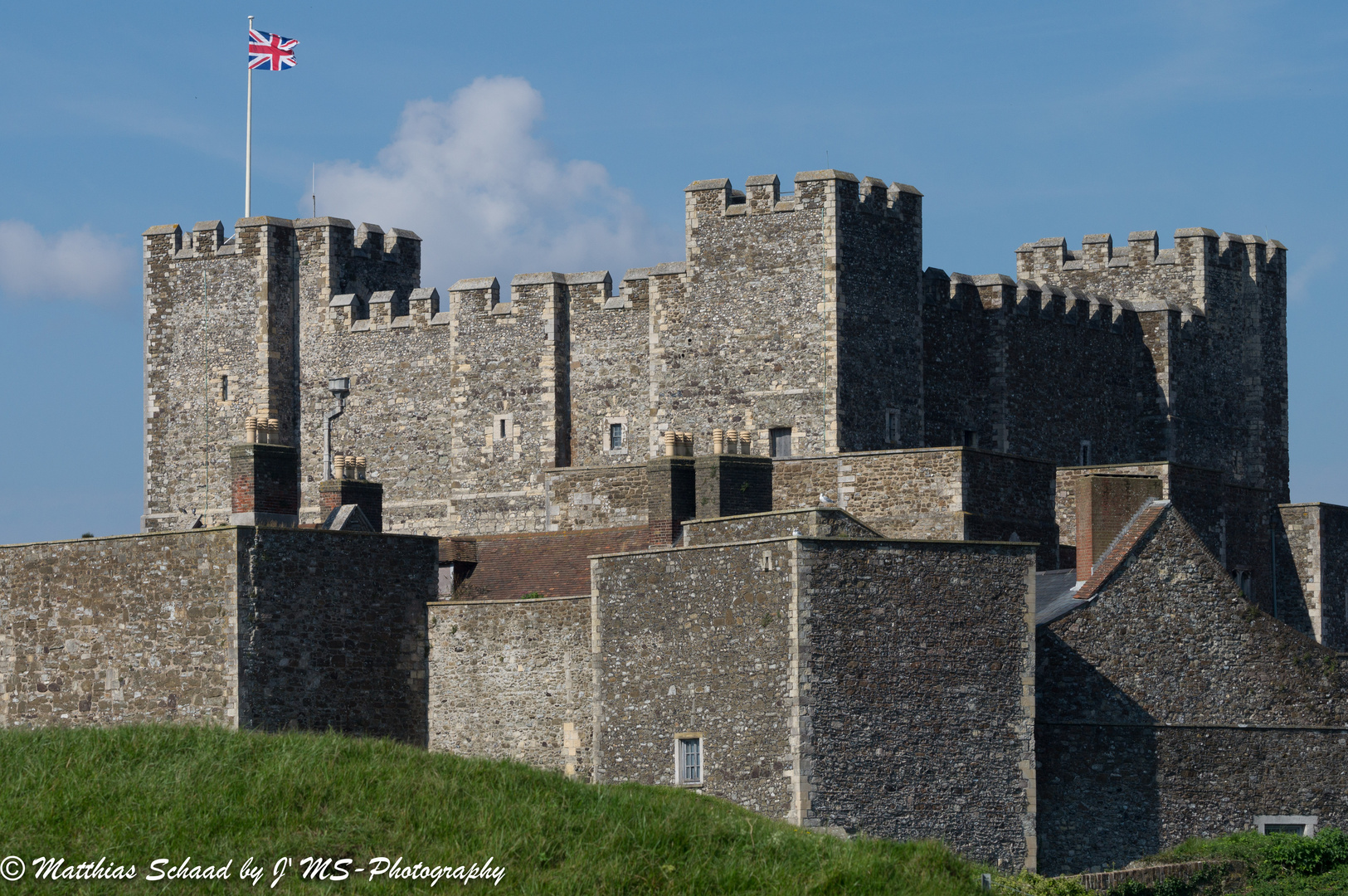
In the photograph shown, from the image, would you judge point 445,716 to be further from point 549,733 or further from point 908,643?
point 908,643

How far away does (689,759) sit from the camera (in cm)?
3800

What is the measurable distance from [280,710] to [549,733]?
14.7 feet

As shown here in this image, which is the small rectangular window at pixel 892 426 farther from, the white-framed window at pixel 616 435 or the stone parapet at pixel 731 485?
the stone parapet at pixel 731 485

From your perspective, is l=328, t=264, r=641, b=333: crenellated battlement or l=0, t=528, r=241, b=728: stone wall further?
l=328, t=264, r=641, b=333: crenellated battlement

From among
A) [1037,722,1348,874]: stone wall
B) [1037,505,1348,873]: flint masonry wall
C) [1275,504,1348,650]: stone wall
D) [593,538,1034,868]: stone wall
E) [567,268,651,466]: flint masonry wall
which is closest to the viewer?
[593,538,1034,868]: stone wall

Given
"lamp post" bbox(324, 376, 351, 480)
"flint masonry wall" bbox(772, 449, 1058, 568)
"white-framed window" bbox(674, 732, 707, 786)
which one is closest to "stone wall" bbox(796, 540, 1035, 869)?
"white-framed window" bbox(674, 732, 707, 786)

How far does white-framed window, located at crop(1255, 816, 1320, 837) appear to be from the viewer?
131 ft

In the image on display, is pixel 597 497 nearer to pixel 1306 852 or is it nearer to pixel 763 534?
pixel 763 534

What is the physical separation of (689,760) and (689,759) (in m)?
0.03

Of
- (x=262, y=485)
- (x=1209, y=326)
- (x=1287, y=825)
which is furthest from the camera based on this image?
(x=1209, y=326)

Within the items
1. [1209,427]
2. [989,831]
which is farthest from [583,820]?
[1209,427]

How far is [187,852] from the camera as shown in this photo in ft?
99.1

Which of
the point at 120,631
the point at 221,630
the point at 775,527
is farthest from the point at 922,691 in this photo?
the point at 120,631

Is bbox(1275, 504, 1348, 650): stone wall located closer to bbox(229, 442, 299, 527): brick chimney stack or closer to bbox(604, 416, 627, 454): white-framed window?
bbox(604, 416, 627, 454): white-framed window
